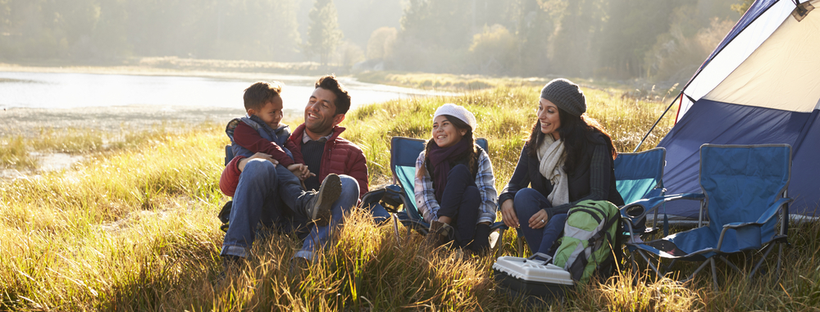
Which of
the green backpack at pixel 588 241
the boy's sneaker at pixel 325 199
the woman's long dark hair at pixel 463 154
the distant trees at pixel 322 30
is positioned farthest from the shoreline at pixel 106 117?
the distant trees at pixel 322 30

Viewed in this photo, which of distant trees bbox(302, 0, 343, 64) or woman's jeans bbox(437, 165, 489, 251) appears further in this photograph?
distant trees bbox(302, 0, 343, 64)

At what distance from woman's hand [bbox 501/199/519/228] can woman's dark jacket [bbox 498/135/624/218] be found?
0.06 metres

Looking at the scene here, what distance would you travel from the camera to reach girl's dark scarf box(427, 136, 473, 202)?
2.70 metres

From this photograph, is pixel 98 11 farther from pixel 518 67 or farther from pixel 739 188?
pixel 739 188

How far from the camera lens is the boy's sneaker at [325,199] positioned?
209 centimetres

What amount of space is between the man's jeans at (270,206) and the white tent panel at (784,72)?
332 centimetres

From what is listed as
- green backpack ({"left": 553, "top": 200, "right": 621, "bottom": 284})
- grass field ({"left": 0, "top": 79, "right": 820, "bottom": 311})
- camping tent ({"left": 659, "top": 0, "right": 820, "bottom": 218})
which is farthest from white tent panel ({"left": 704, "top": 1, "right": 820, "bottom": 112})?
green backpack ({"left": 553, "top": 200, "right": 621, "bottom": 284})

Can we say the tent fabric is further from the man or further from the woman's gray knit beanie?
the man

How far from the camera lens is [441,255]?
2.26 metres

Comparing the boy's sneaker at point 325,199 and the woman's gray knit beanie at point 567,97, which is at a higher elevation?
the woman's gray knit beanie at point 567,97

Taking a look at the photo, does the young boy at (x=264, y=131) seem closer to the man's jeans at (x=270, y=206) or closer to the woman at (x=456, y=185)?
the man's jeans at (x=270, y=206)

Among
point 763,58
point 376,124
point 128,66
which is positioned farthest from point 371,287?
point 128,66

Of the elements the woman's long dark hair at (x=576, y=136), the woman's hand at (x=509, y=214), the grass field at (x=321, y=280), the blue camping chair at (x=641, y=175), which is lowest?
the grass field at (x=321, y=280)

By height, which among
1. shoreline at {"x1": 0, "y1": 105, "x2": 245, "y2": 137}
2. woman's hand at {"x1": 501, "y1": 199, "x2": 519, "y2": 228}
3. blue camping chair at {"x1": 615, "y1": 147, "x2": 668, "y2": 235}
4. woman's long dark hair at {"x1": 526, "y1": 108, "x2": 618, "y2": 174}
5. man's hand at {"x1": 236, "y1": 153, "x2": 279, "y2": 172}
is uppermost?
woman's long dark hair at {"x1": 526, "y1": 108, "x2": 618, "y2": 174}
